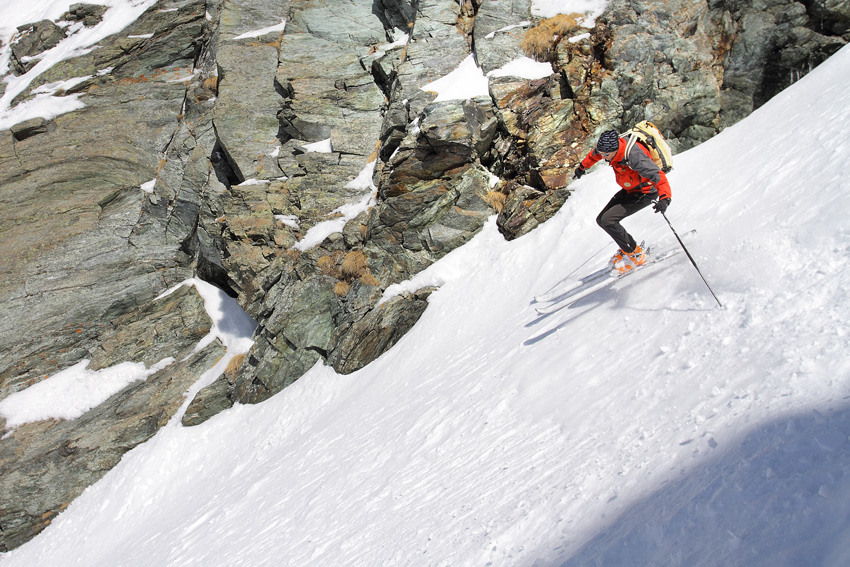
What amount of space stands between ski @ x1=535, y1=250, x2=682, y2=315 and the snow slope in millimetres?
157

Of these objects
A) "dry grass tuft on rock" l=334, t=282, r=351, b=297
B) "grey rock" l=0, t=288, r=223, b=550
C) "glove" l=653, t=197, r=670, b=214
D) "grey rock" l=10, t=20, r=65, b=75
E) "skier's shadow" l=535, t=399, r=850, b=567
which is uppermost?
"grey rock" l=10, t=20, r=65, b=75

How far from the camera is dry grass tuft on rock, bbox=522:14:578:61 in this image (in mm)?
15750

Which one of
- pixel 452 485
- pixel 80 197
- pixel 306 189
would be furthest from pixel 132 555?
pixel 80 197

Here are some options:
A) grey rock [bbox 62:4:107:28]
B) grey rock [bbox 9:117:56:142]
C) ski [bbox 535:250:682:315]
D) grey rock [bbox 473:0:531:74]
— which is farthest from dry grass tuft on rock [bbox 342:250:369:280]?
grey rock [bbox 62:4:107:28]

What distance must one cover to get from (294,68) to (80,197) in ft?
38.5

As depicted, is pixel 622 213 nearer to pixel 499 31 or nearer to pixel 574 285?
pixel 574 285

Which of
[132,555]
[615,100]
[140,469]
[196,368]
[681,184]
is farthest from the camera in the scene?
[196,368]

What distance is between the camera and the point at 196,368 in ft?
57.7

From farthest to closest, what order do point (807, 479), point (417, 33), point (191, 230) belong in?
point (191, 230)
point (417, 33)
point (807, 479)

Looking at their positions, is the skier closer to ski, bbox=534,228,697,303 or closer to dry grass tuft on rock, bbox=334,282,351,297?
ski, bbox=534,228,697,303

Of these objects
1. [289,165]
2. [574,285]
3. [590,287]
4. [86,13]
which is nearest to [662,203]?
[590,287]

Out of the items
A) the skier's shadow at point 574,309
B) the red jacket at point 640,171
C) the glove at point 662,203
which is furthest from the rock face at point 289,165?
the glove at point 662,203

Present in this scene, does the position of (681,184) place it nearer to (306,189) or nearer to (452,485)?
(452,485)

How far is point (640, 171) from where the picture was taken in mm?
6570
